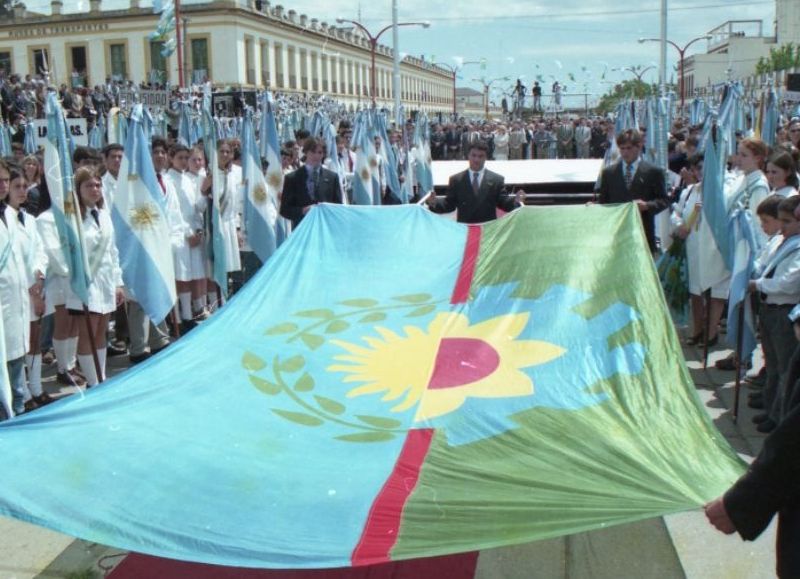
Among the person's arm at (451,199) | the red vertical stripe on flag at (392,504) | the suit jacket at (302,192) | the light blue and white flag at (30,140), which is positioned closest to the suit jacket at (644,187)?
the person's arm at (451,199)

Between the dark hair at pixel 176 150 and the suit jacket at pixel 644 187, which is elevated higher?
the dark hair at pixel 176 150

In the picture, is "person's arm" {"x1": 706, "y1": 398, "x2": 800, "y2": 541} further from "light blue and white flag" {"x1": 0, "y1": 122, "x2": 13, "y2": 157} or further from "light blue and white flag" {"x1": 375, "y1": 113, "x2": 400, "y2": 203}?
"light blue and white flag" {"x1": 375, "y1": 113, "x2": 400, "y2": 203}

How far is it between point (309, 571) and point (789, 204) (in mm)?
3730

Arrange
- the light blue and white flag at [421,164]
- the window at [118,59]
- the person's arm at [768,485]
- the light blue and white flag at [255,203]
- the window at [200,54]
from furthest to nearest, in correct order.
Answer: the window at [118,59], the window at [200,54], the light blue and white flag at [421,164], the light blue and white flag at [255,203], the person's arm at [768,485]

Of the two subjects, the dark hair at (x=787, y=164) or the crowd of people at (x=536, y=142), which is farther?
the crowd of people at (x=536, y=142)

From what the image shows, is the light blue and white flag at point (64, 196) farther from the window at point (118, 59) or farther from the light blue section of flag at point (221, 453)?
the window at point (118, 59)

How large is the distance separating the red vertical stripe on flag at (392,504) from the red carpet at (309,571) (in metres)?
0.72

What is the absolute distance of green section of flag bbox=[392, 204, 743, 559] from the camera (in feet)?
9.68

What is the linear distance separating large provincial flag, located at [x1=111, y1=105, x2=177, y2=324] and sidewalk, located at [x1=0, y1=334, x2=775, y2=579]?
2771 millimetres

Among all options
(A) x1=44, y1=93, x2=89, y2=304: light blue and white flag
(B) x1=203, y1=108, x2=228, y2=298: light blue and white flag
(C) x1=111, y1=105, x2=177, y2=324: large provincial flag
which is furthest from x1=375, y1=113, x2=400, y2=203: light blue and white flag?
(A) x1=44, y1=93, x2=89, y2=304: light blue and white flag

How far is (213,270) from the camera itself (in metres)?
8.33

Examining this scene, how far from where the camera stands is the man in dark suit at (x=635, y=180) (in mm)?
7750

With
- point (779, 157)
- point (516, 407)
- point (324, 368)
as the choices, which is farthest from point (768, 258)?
point (324, 368)

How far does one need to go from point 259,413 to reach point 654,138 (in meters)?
9.46
